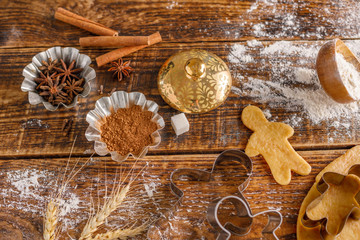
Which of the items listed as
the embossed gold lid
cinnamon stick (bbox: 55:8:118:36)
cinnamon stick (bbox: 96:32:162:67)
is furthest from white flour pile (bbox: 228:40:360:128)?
cinnamon stick (bbox: 55:8:118:36)

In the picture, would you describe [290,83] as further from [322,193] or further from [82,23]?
[82,23]

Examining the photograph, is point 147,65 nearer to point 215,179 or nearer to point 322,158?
point 215,179

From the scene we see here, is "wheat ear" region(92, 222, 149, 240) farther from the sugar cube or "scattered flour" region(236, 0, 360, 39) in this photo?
"scattered flour" region(236, 0, 360, 39)

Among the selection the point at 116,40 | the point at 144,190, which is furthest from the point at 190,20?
the point at 144,190

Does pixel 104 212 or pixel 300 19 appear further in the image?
pixel 300 19

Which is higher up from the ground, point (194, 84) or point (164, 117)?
point (194, 84)
